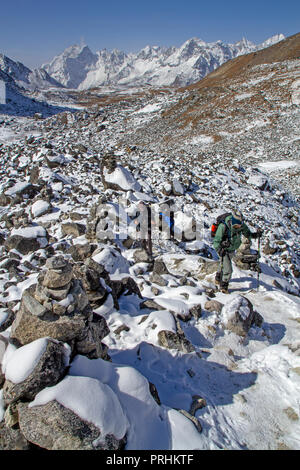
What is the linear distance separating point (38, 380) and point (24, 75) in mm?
193471

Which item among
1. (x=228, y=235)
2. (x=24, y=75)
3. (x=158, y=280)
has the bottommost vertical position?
(x=158, y=280)

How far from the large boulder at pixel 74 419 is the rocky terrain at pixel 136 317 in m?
0.01

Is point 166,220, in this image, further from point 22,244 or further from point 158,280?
point 22,244

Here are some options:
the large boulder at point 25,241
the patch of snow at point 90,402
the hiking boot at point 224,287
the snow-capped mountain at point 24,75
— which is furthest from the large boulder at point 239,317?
the snow-capped mountain at point 24,75

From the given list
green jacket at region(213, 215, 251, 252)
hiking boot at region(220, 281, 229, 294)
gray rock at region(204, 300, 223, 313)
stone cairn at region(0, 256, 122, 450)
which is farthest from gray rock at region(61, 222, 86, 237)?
stone cairn at region(0, 256, 122, 450)

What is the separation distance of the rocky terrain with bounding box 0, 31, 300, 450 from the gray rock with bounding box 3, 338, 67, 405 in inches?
0.6

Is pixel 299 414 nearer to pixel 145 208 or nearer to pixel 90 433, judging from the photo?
pixel 90 433

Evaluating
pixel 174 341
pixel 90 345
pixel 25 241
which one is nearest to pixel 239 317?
pixel 174 341

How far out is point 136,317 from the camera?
17.5 ft

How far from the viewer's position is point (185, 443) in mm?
2984

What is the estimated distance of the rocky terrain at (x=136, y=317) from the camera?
9.11 ft
